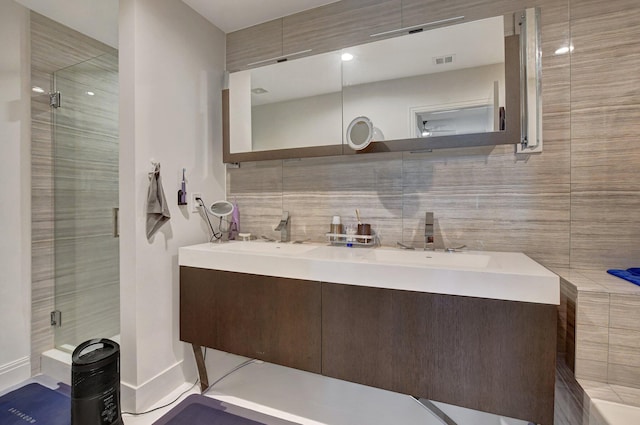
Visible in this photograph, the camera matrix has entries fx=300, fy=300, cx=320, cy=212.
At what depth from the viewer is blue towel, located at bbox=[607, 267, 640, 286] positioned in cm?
119

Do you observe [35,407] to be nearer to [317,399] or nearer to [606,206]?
[317,399]

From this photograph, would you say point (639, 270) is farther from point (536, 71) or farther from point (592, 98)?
point (536, 71)

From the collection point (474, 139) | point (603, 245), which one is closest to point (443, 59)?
point (474, 139)

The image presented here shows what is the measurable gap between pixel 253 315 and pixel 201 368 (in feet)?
2.23

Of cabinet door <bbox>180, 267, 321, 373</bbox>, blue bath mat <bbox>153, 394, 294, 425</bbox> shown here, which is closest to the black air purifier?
blue bath mat <bbox>153, 394, 294, 425</bbox>

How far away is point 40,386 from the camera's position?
6.12 feet

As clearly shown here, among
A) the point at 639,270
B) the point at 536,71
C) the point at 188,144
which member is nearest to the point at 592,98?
the point at 536,71

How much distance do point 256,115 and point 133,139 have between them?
2.42 ft

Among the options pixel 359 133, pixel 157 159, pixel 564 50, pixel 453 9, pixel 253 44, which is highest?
pixel 253 44

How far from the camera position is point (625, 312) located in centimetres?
108

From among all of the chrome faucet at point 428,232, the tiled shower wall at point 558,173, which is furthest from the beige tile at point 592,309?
the chrome faucet at point 428,232

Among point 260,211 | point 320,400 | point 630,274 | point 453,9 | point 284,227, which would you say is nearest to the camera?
point 630,274

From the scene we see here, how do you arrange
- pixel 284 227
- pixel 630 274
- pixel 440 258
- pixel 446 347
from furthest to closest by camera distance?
pixel 284 227
pixel 440 258
pixel 630 274
pixel 446 347

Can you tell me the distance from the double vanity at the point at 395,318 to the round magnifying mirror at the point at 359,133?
1.89 ft
